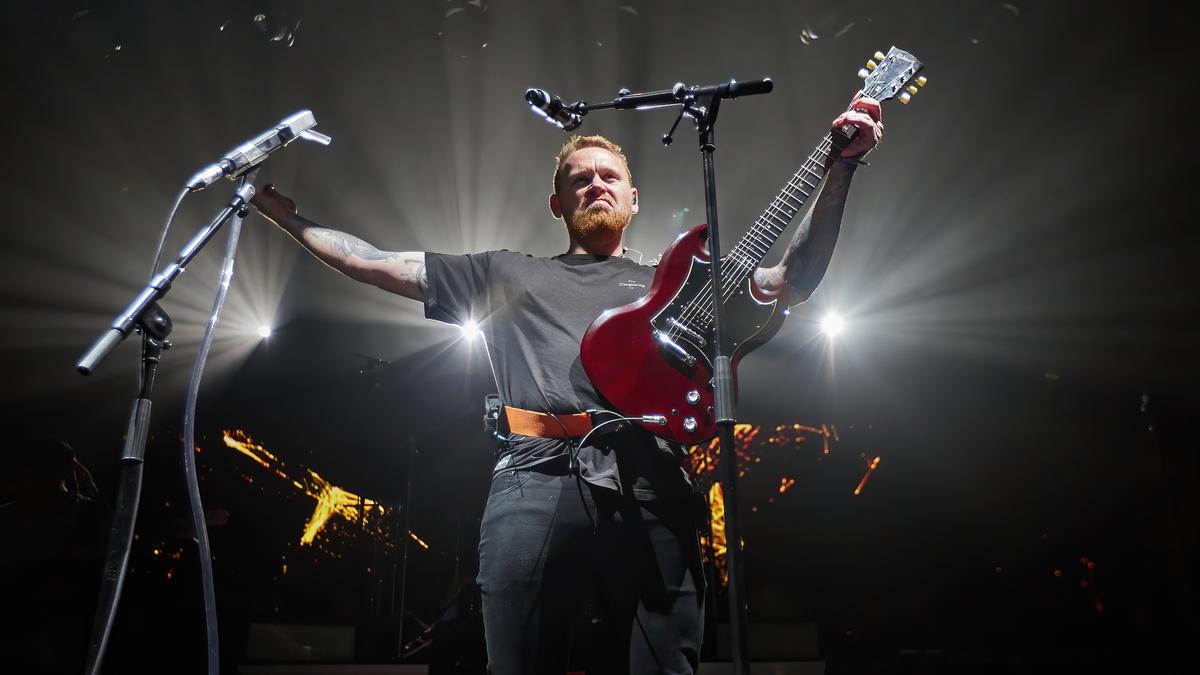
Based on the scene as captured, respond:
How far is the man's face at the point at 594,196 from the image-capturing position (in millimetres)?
2336

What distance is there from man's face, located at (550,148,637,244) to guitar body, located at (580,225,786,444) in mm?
323

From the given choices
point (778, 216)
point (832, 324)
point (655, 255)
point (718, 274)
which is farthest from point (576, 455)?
point (832, 324)

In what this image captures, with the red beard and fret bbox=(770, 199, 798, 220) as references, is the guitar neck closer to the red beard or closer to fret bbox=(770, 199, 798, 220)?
fret bbox=(770, 199, 798, 220)

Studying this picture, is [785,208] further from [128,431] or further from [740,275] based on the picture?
[128,431]

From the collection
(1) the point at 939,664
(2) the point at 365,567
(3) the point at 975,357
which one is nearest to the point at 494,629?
(2) the point at 365,567

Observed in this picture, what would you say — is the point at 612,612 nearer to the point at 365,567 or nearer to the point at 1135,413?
the point at 365,567

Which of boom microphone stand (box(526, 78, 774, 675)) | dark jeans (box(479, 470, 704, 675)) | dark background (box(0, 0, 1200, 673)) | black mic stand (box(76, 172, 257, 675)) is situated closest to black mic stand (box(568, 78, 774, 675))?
boom microphone stand (box(526, 78, 774, 675))

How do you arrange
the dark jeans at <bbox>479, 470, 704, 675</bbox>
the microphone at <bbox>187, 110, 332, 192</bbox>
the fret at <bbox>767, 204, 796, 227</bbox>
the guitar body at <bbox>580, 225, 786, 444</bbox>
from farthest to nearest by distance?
the fret at <bbox>767, 204, 796, 227</bbox>
the guitar body at <bbox>580, 225, 786, 444</bbox>
the microphone at <bbox>187, 110, 332, 192</bbox>
the dark jeans at <bbox>479, 470, 704, 675</bbox>

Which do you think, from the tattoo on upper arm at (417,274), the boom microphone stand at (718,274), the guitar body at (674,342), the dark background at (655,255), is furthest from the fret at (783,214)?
the dark background at (655,255)

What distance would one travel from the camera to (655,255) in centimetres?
579

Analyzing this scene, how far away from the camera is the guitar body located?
1.93m

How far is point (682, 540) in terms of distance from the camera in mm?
1826

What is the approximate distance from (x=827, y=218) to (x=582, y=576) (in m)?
1.19

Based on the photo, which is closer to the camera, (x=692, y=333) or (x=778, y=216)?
(x=692, y=333)
